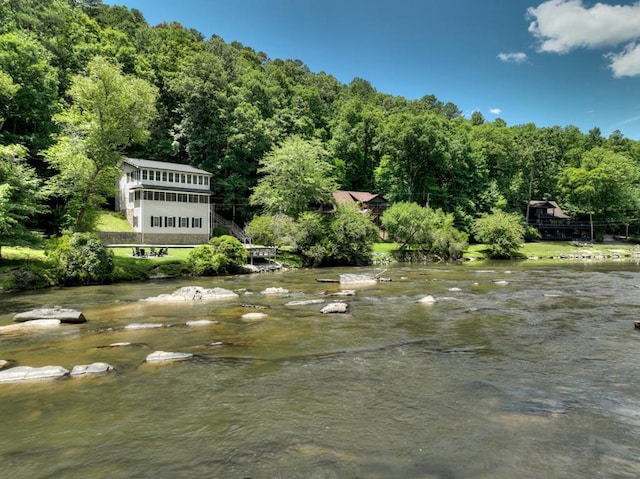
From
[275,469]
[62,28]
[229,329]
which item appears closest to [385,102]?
[62,28]

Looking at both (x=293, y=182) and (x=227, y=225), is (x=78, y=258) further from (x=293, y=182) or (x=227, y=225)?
(x=227, y=225)

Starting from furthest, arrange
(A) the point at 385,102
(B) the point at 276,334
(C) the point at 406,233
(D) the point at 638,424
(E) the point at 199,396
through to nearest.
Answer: (A) the point at 385,102
(C) the point at 406,233
(B) the point at 276,334
(E) the point at 199,396
(D) the point at 638,424

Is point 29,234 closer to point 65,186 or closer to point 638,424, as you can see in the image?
point 65,186

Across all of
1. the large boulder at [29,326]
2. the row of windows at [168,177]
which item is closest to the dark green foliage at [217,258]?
the row of windows at [168,177]

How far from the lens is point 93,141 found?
36.9m

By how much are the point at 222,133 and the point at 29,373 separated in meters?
64.1

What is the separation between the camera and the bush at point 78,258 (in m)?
32.2

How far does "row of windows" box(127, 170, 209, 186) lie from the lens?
54.9 m

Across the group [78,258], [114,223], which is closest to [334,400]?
[78,258]

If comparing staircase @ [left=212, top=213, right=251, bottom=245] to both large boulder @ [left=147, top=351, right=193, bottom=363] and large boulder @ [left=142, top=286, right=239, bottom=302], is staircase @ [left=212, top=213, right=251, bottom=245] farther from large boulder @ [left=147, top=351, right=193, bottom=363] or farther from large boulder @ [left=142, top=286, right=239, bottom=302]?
→ large boulder @ [left=147, top=351, right=193, bottom=363]

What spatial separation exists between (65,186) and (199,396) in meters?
36.1

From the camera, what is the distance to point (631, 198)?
90.9 m

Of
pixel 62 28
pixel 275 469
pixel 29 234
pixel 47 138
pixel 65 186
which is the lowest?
pixel 275 469

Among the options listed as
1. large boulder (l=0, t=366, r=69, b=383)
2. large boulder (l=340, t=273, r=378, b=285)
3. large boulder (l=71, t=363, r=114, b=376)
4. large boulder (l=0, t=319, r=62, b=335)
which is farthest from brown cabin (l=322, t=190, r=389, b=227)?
large boulder (l=0, t=366, r=69, b=383)
